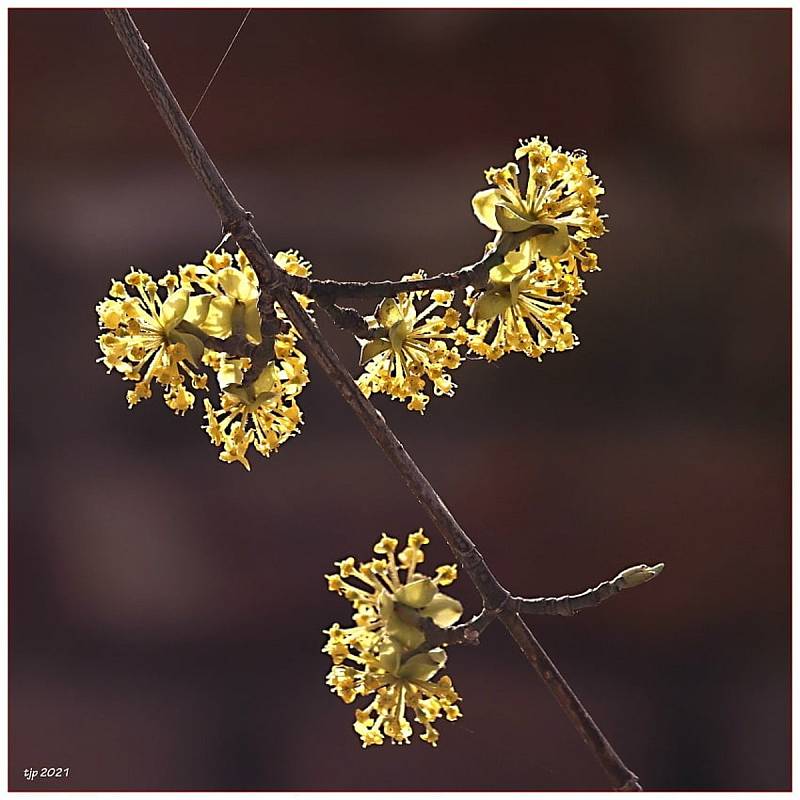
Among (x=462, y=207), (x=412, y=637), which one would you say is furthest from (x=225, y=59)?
(x=412, y=637)

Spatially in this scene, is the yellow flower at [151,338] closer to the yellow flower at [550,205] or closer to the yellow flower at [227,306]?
the yellow flower at [227,306]

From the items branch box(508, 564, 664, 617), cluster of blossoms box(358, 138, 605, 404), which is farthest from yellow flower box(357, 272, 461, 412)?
branch box(508, 564, 664, 617)

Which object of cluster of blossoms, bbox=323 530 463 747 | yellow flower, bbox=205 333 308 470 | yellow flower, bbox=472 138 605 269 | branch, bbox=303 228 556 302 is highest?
yellow flower, bbox=472 138 605 269

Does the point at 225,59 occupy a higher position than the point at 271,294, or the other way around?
the point at 225,59

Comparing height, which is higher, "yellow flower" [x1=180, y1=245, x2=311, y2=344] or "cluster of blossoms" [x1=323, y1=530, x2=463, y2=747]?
"yellow flower" [x1=180, y1=245, x2=311, y2=344]

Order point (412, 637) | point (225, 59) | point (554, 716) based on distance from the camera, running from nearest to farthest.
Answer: point (412, 637)
point (225, 59)
point (554, 716)

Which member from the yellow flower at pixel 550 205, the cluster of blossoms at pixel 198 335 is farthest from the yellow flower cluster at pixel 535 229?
the cluster of blossoms at pixel 198 335

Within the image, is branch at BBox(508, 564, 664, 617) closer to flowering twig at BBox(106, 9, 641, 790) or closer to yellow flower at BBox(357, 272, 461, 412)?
flowering twig at BBox(106, 9, 641, 790)

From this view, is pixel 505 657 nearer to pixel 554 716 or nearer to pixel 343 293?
pixel 554 716
